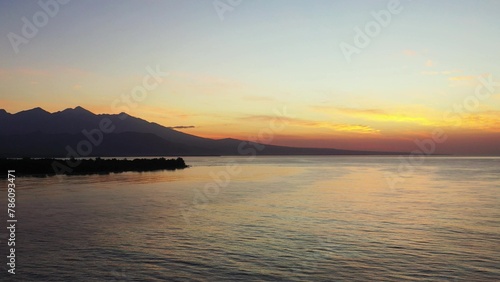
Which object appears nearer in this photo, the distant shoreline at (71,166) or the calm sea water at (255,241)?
the calm sea water at (255,241)

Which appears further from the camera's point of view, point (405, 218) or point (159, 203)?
point (159, 203)

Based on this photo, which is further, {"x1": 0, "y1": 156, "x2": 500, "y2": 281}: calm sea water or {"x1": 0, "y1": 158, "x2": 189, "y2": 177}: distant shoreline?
{"x1": 0, "y1": 158, "x2": 189, "y2": 177}: distant shoreline

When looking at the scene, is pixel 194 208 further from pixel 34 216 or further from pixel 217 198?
pixel 34 216

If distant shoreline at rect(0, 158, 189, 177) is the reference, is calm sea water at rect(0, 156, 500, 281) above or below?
below

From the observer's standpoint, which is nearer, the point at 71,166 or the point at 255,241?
the point at 255,241

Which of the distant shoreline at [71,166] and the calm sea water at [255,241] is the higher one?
the distant shoreline at [71,166]

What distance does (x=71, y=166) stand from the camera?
88.6m

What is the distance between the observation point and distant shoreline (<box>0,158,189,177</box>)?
77125 millimetres

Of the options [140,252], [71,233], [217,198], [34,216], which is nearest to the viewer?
[140,252]

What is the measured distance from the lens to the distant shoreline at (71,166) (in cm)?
7712

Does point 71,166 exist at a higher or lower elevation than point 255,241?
higher

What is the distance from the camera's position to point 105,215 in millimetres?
29578

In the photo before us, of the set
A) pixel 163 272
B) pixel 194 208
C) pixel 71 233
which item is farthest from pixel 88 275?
pixel 194 208

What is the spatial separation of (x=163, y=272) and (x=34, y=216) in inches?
655
